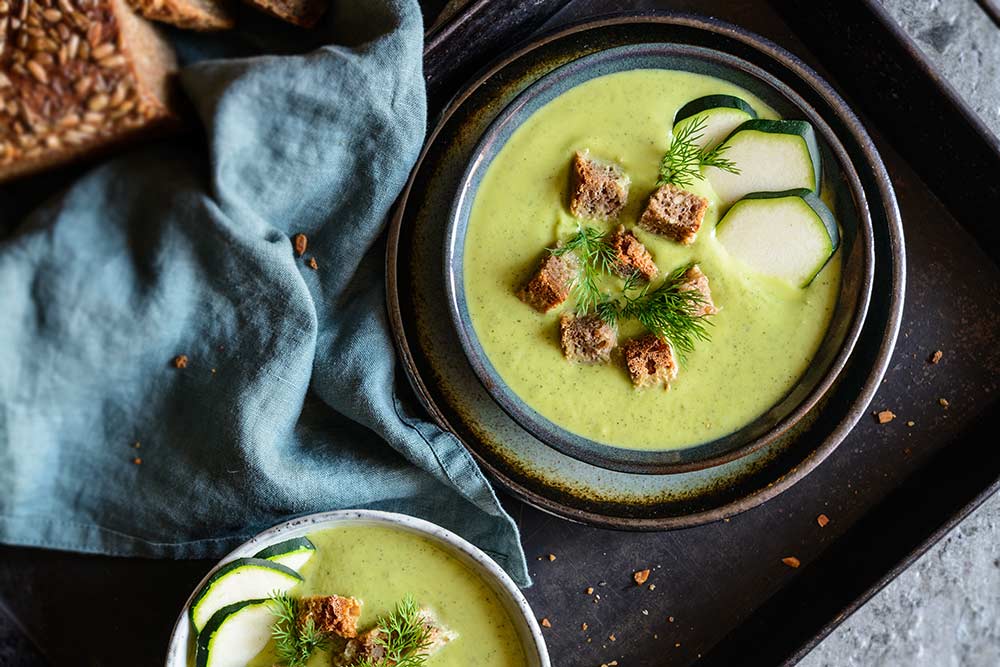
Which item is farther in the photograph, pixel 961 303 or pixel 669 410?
pixel 961 303

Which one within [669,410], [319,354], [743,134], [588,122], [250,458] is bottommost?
[250,458]

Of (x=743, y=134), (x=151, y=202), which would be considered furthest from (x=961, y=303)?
(x=151, y=202)

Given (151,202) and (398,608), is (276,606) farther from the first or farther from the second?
(151,202)

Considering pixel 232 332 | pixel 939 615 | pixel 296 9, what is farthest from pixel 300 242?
pixel 939 615

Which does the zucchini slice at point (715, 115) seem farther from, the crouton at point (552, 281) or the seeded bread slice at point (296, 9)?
the seeded bread slice at point (296, 9)

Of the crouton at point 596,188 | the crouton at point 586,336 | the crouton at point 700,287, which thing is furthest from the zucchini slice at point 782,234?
the crouton at point 586,336

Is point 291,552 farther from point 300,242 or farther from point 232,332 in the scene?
point 300,242
